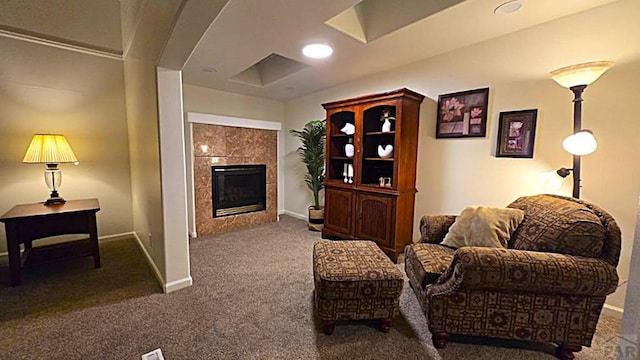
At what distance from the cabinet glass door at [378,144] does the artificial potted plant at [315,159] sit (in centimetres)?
90

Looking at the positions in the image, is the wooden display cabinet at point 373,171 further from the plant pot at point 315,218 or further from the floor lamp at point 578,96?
the floor lamp at point 578,96

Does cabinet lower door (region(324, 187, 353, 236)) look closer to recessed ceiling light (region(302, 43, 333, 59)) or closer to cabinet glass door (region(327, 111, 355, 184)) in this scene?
cabinet glass door (region(327, 111, 355, 184))

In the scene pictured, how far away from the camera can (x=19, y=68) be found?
9.45 feet

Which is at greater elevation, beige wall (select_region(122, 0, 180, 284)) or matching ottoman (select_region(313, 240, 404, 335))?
beige wall (select_region(122, 0, 180, 284))

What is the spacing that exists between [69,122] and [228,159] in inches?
73.5

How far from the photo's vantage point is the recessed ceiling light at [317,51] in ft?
8.44

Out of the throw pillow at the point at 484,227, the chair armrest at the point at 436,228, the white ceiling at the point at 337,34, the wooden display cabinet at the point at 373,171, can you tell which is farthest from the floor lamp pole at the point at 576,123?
the wooden display cabinet at the point at 373,171

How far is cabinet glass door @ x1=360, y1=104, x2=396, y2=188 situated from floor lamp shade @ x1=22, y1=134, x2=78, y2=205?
3270 mm

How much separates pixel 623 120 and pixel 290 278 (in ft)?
9.41

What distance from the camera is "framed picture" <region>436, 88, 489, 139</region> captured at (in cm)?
258

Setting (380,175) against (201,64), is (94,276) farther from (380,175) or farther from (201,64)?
(380,175)

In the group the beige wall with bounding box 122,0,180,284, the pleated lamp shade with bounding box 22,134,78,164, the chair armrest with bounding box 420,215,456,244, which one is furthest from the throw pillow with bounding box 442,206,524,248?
the pleated lamp shade with bounding box 22,134,78,164

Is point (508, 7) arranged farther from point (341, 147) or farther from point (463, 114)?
point (341, 147)

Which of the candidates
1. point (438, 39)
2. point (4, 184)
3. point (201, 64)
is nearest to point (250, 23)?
point (201, 64)
